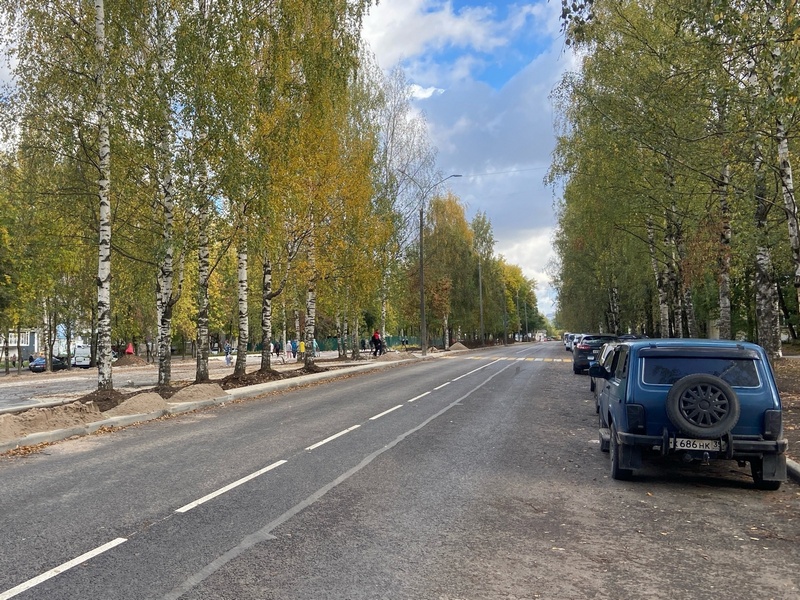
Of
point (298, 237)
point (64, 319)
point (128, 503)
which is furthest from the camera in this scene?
point (64, 319)

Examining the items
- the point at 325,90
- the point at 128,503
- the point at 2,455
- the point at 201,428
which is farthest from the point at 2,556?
the point at 325,90

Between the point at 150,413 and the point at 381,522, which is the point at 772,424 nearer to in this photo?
the point at 381,522

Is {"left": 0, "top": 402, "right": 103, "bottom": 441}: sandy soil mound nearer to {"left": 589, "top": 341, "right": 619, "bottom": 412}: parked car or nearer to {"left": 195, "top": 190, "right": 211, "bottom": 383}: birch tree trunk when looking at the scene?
{"left": 195, "top": 190, "right": 211, "bottom": 383}: birch tree trunk

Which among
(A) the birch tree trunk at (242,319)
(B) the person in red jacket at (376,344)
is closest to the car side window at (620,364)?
(A) the birch tree trunk at (242,319)

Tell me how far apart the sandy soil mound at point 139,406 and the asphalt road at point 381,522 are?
218 cm

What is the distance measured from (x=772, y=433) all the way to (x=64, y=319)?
4508 centimetres

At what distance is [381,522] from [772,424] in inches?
171

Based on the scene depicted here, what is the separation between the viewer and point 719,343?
712cm

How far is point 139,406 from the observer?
13.1 meters

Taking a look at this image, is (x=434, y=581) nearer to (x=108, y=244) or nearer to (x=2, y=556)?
(x=2, y=556)

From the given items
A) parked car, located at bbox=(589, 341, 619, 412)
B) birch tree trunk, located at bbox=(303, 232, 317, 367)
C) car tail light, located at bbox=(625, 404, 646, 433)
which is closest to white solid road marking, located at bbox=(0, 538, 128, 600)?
car tail light, located at bbox=(625, 404, 646, 433)

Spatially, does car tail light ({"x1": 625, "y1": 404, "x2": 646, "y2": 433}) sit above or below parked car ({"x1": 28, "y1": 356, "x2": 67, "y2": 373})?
above

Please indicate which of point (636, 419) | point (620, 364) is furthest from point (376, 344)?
point (636, 419)

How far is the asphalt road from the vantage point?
13.8 feet
